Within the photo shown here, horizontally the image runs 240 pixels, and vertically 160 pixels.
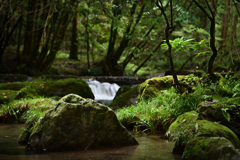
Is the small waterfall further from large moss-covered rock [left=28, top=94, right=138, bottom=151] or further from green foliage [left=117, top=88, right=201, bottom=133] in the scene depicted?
large moss-covered rock [left=28, top=94, right=138, bottom=151]

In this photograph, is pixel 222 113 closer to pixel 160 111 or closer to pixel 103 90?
pixel 160 111

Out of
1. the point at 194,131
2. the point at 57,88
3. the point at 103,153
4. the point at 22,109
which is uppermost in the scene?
the point at 194,131

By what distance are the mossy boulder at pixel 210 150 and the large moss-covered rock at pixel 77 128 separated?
125 cm

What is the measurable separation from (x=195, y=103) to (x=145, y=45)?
16406mm

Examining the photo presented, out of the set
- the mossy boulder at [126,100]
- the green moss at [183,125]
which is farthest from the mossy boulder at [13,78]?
the green moss at [183,125]

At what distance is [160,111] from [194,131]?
1723 mm

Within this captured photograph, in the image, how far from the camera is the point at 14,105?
317 inches

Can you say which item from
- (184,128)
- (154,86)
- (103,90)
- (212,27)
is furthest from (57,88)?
(184,128)

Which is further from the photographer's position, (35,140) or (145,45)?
(145,45)

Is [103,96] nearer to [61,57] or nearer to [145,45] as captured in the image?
[145,45]

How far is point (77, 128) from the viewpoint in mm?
4348

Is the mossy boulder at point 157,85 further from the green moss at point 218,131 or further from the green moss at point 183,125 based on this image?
the green moss at point 218,131

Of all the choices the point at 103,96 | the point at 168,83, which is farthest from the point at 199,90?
the point at 103,96

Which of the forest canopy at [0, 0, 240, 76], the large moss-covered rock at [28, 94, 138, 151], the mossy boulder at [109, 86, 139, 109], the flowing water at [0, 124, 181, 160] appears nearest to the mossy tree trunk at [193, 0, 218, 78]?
the mossy boulder at [109, 86, 139, 109]
